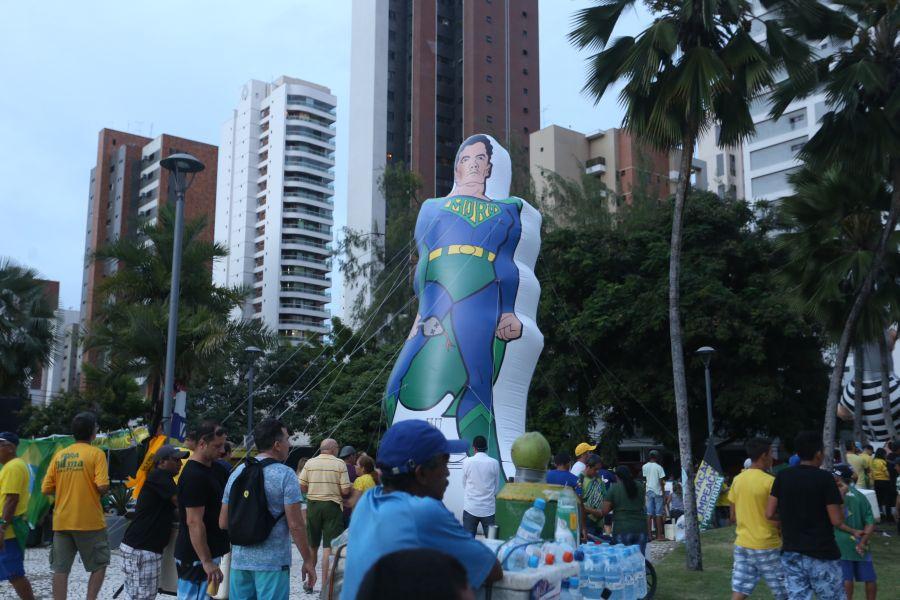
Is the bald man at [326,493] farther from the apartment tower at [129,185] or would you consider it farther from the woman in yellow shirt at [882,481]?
the apartment tower at [129,185]

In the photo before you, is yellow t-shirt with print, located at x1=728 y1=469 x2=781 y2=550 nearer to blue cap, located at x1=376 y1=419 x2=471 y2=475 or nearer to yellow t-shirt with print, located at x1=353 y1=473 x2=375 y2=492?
blue cap, located at x1=376 y1=419 x2=471 y2=475

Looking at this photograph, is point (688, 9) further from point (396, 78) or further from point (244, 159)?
point (244, 159)

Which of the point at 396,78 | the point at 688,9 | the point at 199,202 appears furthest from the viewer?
the point at 199,202

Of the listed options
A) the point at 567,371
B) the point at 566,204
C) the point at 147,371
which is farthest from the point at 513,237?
the point at 566,204

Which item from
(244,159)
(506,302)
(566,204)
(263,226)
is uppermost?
(244,159)

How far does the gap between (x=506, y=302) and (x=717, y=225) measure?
15.5m

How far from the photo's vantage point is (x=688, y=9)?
12.4 m

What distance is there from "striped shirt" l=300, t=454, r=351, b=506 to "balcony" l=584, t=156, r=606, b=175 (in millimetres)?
57133

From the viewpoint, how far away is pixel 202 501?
5.72 meters

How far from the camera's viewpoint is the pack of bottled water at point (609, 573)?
6.18 meters

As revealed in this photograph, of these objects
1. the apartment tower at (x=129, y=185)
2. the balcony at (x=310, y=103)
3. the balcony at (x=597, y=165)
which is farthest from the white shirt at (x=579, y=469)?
the balcony at (x=310, y=103)

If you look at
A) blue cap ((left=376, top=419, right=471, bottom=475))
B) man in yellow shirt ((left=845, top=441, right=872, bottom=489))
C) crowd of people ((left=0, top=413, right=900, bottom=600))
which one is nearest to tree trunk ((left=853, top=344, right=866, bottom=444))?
man in yellow shirt ((left=845, top=441, right=872, bottom=489))

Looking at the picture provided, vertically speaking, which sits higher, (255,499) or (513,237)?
(513,237)

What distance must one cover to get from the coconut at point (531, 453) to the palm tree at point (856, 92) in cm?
966
